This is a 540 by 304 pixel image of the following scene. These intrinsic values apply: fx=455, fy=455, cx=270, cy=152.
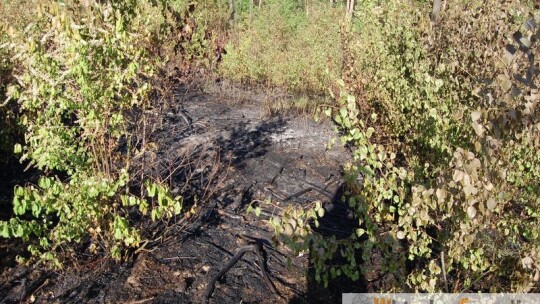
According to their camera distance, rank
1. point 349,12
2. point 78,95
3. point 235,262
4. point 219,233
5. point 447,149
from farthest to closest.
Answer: point 349,12 → point 219,233 → point 235,262 → point 78,95 → point 447,149

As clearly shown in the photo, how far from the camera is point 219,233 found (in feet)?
14.0

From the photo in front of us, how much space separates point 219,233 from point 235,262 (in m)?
0.52

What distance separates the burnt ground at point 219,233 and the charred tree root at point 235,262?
4 centimetres

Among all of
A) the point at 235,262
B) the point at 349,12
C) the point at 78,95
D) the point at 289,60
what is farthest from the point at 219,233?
the point at 289,60

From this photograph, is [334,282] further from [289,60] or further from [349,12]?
[289,60]

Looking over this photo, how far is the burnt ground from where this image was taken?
3.45 meters

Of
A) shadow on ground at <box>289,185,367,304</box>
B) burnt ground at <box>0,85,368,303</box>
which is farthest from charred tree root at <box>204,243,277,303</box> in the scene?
shadow on ground at <box>289,185,367,304</box>

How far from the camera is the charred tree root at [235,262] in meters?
3.44

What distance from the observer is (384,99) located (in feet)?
15.2

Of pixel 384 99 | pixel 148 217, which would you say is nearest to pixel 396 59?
pixel 384 99

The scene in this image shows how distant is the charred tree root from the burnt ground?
0.04 metres

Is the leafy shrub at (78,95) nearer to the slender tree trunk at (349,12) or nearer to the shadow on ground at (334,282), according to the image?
the shadow on ground at (334,282)

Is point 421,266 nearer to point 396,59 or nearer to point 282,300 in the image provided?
point 282,300

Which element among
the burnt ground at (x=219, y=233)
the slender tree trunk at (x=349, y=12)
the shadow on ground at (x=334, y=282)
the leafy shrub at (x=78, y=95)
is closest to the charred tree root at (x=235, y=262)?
the burnt ground at (x=219, y=233)
